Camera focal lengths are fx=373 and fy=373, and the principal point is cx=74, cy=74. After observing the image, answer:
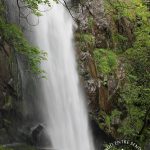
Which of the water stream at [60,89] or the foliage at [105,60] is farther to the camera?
the foliage at [105,60]

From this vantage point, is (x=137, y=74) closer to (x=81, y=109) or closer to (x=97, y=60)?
(x=97, y=60)

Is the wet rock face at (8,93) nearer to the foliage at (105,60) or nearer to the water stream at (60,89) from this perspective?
the water stream at (60,89)

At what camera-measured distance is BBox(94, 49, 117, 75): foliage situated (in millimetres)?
17188

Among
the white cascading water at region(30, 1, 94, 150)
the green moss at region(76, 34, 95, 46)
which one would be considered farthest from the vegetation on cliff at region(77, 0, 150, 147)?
the white cascading water at region(30, 1, 94, 150)

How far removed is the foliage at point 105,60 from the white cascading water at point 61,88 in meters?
1.23

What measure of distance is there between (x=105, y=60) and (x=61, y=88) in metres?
2.85

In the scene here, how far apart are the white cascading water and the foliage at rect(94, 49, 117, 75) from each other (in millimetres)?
1228

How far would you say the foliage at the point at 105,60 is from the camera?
17.2 meters

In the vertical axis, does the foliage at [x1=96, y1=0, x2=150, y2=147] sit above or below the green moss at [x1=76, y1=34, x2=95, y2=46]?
below

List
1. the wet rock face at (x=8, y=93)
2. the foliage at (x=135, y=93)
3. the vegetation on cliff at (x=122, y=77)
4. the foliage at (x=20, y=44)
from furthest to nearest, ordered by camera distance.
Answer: the vegetation on cliff at (x=122, y=77) < the foliage at (x=135, y=93) < the wet rock face at (x=8, y=93) < the foliage at (x=20, y=44)

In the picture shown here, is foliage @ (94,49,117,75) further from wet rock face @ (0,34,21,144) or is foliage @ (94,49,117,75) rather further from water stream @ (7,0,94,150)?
wet rock face @ (0,34,21,144)

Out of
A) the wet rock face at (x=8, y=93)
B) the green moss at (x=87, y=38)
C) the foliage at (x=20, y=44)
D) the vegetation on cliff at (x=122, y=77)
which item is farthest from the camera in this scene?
the green moss at (x=87, y=38)

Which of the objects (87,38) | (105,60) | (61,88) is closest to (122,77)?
(105,60)

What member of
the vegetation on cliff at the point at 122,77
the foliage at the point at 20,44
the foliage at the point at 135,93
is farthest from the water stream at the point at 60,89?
the foliage at the point at 20,44
